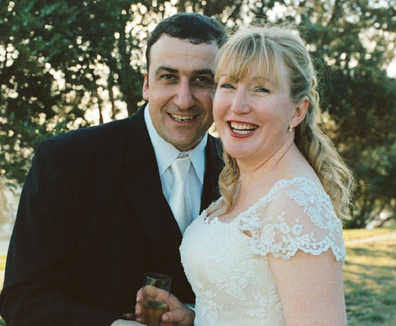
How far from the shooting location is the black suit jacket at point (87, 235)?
288 centimetres

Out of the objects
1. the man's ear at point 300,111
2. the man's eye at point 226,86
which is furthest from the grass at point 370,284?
the man's eye at point 226,86

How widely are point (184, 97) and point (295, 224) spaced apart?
1398 millimetres

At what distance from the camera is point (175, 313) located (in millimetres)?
2902

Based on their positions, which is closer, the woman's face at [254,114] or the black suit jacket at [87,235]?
the woman's face at [254,114]

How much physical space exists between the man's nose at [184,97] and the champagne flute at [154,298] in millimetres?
1203

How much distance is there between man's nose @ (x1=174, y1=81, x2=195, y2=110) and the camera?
3.31 m

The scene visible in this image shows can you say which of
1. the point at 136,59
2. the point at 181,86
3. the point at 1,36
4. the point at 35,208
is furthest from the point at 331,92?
the point at 35,208

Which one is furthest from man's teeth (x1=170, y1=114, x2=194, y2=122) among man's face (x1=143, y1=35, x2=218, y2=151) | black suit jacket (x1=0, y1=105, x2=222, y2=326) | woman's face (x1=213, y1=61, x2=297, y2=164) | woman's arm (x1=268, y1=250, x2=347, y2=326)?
woman's arm (x1=268, y1=250, x2=347, y2=326)

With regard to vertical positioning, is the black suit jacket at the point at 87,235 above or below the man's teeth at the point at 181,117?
below

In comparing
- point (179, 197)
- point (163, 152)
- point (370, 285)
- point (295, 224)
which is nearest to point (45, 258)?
point (179, 197)

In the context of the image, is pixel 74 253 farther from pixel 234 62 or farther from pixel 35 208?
pixel 234 62

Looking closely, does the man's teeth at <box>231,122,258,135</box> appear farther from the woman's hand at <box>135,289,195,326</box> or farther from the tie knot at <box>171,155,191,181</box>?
the woman's hand at <box>135,289,195,326</box>

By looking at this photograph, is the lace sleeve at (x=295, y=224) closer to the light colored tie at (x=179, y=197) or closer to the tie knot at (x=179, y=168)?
the light colored tie at (x=179, y=197)

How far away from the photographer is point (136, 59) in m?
7.97
